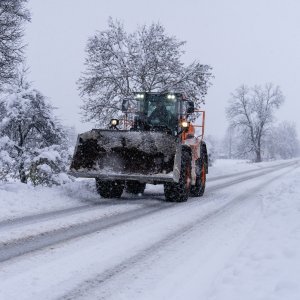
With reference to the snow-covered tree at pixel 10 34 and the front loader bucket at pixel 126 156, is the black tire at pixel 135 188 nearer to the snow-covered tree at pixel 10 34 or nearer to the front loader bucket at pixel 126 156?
the front loader bucket at pixel 126 156

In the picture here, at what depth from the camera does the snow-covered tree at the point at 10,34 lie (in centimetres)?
1753

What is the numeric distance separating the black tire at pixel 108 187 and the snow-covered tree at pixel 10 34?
903cm

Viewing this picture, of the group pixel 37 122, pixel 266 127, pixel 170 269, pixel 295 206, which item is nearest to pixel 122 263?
pixel 170 269

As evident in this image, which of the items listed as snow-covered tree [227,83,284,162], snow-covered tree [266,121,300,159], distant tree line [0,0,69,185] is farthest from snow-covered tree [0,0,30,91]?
snow-covered tree [266,121,300,159]

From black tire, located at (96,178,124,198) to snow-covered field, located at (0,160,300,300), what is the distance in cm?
146

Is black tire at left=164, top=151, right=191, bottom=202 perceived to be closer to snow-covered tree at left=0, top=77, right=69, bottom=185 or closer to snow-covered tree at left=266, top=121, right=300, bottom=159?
snow-covered tree at left=0, top=77, right=69, bottom=185

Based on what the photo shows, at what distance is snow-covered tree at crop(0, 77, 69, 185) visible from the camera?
39.4 ft

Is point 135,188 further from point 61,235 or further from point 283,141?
point 283,141

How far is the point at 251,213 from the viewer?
26.7 ft

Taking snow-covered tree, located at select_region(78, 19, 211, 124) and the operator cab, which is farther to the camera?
snow-covered tree, located at select_region(78, 19, 211, 124)

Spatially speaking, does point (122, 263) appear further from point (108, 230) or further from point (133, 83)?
point (133, 83)

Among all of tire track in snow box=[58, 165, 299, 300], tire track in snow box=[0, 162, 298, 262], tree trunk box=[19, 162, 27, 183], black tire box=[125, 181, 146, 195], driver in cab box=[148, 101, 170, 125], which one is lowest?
tire track in snow box=[58, 165, 299, 300]

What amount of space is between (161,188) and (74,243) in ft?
28.5

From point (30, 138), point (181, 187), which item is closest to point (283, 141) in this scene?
point (30, 138)
